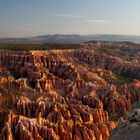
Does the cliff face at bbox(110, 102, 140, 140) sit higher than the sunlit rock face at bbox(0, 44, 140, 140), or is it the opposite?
the cliff face at bbox(110, 102, 140, 140)

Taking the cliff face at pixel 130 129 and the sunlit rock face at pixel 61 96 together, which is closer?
the cliff face at pixel 130 129

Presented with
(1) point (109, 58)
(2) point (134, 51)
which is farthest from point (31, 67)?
(2) point (134, 51)

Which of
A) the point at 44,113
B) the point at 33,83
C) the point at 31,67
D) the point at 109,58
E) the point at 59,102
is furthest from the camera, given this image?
the point at 109,58

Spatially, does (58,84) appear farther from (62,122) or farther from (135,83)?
(62,122)

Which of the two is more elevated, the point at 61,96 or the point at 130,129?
the point at 130,129

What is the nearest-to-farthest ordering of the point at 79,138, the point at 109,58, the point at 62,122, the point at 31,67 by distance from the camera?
1. the point at 79,138
2. the point at 62,122
3. the point at 31,67
4. the point at 109,58

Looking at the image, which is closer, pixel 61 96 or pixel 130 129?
pixel 130 129

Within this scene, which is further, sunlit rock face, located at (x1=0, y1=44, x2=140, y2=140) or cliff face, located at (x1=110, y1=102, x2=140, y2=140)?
sunlit rock face, located at (x1=0, y1=44, x2=140, y2=140)

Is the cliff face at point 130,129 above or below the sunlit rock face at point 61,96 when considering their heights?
above
